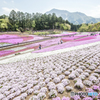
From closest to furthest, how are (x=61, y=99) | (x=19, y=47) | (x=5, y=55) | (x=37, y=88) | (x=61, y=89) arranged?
(x=61, y=99)
(x=61, y=89)
(x=37, y=88)
(x=5, y=55)
(x=19, y=47)

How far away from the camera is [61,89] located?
569 centimetres

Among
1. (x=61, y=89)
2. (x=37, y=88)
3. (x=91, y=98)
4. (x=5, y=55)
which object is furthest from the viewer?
(x=5, y=55)

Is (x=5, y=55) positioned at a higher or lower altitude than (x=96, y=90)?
lower

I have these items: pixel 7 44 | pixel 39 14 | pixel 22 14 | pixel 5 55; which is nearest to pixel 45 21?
pixel 39 14

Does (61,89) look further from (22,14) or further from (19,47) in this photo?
(22,14)

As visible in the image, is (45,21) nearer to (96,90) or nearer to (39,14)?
(39,14)

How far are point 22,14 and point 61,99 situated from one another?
9253 cm

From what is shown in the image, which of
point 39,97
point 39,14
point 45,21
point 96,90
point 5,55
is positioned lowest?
point 5,55

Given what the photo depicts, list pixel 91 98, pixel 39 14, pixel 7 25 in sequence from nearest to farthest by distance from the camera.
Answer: pixel 91 98 < pixel 7 25 < pixel 39 14

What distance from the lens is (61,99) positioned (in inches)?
199

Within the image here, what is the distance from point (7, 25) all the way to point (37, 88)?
82.9 meters

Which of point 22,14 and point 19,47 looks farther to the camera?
point 22,14

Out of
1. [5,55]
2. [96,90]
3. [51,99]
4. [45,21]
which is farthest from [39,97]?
[45,21]

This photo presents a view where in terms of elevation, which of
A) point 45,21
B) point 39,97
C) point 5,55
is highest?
point 45,21
